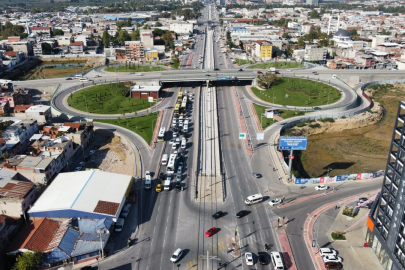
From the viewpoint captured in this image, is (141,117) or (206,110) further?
(206,110)

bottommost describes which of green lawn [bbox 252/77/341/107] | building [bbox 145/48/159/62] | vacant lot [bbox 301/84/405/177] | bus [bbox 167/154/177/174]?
vacant lot [bbox 301/84/405/177]

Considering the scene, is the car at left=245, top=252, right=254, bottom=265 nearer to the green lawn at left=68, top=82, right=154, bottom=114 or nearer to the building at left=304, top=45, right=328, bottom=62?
the green lawn at left=68, top=82, right=154, bottom=114

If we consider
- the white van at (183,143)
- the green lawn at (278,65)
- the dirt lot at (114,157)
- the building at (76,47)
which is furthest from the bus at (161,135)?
the building at (76,47)

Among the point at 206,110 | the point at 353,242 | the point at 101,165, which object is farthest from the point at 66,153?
the point at 353,242

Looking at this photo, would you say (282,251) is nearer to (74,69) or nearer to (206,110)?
(206,110)

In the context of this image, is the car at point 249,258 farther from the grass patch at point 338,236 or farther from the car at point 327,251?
the grass patch at point 338,236

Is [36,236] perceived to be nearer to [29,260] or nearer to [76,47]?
[29,260]

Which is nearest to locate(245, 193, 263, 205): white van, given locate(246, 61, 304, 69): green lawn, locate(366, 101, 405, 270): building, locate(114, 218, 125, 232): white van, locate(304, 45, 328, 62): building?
locate(366, 101, 405, 270): building
